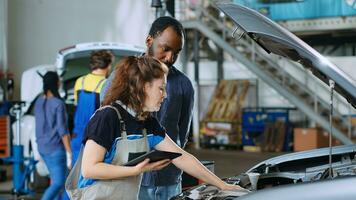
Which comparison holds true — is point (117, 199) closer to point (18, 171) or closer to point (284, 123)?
point (18, 171)

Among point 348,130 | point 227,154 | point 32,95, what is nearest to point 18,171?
point 32,95

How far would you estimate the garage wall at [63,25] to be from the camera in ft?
36.4

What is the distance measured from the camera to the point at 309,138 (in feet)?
39.7

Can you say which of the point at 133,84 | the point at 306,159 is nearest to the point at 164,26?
the point at 133,84

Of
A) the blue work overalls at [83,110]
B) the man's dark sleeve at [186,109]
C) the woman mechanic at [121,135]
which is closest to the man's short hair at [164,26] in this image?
the man's dark sleeve at [186,109]

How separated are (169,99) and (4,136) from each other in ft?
20.5

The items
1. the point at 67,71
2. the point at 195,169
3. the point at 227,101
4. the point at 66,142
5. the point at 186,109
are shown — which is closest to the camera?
the point at 195,169

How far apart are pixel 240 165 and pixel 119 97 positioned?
841cm

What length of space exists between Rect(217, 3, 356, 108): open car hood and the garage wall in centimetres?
782

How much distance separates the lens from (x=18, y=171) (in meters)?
7.39

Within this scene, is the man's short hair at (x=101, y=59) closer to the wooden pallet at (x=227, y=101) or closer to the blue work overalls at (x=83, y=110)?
the blue work overalls at (x=83, y=110)

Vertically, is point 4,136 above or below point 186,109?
below

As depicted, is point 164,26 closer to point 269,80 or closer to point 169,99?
point 169,99

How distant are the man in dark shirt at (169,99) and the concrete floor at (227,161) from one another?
4889 mm
